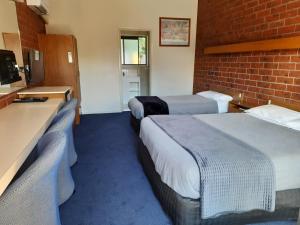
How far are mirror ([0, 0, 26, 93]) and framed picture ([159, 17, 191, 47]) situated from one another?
3084mm

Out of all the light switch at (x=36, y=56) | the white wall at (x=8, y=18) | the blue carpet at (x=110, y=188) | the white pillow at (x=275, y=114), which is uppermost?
the white wall at (x=8, y=18)

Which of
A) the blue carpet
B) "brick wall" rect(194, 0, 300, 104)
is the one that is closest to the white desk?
the blue carpet

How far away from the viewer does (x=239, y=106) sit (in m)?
3.45

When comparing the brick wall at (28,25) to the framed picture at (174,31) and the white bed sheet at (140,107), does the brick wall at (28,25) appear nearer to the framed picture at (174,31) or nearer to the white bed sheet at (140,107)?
the white bed sheet at (140,107)

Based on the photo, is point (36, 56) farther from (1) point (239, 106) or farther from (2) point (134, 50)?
(1) point (239, 106)

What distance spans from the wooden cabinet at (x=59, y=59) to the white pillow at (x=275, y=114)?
3334 mm

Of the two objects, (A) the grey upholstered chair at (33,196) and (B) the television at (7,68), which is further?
(B) the television at (7,68)

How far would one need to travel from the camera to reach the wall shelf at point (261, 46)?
253 centimetres

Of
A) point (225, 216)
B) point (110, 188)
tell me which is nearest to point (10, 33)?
point (110, 188)

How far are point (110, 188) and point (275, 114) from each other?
204cm

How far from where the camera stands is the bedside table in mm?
3343

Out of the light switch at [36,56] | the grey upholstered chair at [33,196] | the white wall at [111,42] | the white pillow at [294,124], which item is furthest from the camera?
the white wall at [111,42]

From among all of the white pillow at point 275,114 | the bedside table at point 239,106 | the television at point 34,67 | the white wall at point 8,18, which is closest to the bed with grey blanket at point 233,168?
the white pillow at point 275,114

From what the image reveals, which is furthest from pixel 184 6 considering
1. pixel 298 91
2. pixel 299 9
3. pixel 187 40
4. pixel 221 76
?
pixel 298 91
